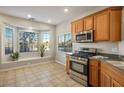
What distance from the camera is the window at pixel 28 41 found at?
6.03 m

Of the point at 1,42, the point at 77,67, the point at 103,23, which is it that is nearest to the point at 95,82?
the point at 77,67

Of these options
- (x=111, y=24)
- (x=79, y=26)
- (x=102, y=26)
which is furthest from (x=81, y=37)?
(x=111, y=24)

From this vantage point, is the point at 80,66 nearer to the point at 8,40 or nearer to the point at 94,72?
the point at 94,72

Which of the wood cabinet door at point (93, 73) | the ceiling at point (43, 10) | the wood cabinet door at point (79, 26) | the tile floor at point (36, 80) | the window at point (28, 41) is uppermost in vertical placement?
the ceiling at point (43, 10)

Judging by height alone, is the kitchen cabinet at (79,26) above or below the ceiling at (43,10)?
below

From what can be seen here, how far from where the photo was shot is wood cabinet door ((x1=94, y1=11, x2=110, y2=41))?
115 inches

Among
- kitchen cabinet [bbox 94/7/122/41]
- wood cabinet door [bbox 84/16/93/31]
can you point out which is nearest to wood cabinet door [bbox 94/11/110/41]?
kitchen cabinet [bbox 94/7/122/41]

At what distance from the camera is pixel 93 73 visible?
2.91 meters

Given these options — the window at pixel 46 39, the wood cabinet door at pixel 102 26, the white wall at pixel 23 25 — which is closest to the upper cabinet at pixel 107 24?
the wood cabinet door at pixel 102 26

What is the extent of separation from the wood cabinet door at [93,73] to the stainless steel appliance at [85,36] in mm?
881

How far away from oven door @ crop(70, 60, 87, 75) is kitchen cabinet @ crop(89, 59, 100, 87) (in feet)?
0.69

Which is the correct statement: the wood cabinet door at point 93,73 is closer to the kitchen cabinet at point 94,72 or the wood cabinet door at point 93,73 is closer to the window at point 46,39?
the kitchen cabinet at point 94,72
